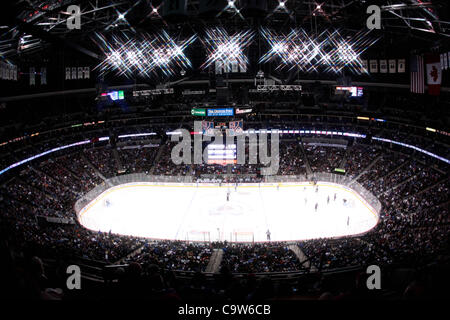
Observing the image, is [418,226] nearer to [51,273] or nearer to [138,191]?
[51,273]

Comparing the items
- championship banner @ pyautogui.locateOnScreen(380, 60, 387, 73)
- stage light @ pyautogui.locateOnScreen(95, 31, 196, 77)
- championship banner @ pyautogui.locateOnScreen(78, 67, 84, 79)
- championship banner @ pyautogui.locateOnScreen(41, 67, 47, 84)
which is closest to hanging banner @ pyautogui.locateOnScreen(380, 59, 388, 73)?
championship banner @ pyautogui.locateOnScreen(380, 60, 387, 73)

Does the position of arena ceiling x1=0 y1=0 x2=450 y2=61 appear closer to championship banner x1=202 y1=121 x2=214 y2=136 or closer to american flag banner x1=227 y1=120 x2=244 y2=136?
american flag banner x1=227 y1=120 x2=244 y2=136

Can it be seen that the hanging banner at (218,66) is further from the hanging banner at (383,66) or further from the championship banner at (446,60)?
the championship banner at (446,60)

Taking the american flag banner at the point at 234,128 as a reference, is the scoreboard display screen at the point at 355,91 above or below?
above

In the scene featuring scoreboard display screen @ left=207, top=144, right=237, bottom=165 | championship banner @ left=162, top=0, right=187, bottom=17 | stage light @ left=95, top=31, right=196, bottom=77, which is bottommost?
scoreboard display screen @ left=207, top=144, right=237, bottom=165

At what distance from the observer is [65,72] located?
45406 millimetres

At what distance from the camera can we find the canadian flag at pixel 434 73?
33356mm

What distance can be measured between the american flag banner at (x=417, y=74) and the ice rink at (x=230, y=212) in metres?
13.1

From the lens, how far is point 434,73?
33938mm

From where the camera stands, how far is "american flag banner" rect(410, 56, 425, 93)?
35.2 m

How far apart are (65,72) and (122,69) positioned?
24.5 ft

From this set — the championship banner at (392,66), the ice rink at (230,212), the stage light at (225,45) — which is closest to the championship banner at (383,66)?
the championship banner at (392,66)

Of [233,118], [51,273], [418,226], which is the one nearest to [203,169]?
[233,118]

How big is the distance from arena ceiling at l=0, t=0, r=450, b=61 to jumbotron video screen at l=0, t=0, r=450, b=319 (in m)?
0.24
